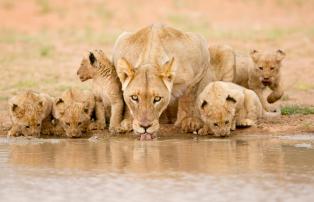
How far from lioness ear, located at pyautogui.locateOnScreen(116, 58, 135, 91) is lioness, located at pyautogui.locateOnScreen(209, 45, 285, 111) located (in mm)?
2809

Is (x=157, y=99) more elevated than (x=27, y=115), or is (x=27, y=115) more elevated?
(x=157, y=99)

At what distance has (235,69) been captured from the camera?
15.6 meters

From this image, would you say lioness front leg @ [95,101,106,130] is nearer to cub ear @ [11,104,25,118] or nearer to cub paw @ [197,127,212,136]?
cub ear @ [11,104,25,118]

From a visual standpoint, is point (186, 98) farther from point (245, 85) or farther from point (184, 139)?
point (245, 85)

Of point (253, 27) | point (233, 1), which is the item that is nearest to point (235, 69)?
point (253, 27)

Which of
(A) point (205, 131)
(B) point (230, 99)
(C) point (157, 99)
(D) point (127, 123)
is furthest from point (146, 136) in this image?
(B) point (230, 99)

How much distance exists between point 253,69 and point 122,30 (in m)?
12.6

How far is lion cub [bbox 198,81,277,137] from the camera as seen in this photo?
13125mm

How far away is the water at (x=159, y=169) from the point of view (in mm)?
9398

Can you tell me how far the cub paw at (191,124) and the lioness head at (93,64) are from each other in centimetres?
133

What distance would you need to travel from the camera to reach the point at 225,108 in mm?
13156

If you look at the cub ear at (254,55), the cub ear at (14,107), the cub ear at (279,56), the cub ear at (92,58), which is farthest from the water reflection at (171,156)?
the cub ear at (279,56)

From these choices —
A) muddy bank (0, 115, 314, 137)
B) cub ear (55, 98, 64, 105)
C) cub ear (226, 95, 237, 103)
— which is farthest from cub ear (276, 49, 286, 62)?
cub ear (55, 98, 64, 105)

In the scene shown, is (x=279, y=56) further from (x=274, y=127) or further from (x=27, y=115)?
(x=27, y=115)
